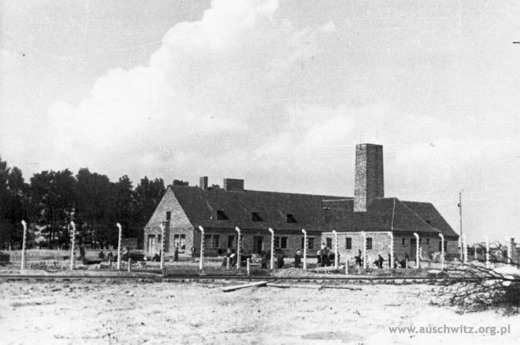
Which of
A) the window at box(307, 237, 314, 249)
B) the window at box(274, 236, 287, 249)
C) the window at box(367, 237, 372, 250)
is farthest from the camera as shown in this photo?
the window at box(307, 237, 314, 249)

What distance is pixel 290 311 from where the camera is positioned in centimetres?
1407

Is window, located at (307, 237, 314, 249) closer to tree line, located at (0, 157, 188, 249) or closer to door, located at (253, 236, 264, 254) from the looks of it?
door, located at (253, 236, 264, 254)

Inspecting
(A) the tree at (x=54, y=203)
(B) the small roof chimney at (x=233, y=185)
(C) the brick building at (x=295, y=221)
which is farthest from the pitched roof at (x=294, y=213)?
(A) the tree at (x=54, y=203)

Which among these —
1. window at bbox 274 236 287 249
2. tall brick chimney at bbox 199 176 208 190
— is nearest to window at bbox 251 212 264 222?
window at bbox 274 236 287 249

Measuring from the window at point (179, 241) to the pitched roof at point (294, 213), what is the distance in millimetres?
2013

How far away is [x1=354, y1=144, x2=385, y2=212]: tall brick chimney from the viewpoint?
5528 cm

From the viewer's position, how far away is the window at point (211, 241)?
51406 millimetres

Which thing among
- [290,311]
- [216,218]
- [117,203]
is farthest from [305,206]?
[290,311]

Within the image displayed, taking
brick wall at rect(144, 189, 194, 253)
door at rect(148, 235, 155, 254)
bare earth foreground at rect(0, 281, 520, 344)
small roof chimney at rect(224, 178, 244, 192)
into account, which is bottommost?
bare earth foreground at rect(0, 281, 520, 344)

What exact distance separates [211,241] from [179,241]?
2952mm

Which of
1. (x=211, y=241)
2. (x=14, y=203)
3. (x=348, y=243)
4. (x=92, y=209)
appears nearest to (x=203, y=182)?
(x=211, y=241)

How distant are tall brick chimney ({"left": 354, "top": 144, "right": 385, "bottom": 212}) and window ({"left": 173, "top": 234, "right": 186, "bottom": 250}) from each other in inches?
613

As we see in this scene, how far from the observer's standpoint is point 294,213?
193 ft

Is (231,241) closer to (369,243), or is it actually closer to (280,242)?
(280,242)
